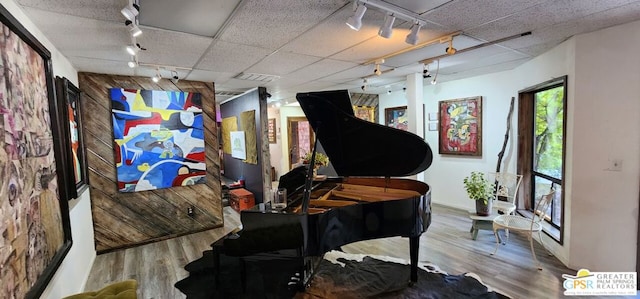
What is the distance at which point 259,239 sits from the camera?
7.57 ft

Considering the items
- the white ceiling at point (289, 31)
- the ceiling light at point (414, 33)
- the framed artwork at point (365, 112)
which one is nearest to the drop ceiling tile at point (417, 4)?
the white ceiling at point (289, 31)

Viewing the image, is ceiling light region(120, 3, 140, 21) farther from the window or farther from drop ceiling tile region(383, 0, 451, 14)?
the window

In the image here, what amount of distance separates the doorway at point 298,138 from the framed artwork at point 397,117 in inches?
112

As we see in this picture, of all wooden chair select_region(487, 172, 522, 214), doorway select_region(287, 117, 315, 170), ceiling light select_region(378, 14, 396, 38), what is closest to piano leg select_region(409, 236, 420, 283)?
ceiling light select_region(378, 14, 396, 38)

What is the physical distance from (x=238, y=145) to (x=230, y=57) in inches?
135

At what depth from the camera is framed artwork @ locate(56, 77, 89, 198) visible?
2.60 m

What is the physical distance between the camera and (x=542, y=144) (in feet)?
12.8

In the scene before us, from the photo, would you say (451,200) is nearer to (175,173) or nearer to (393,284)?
(393,284)

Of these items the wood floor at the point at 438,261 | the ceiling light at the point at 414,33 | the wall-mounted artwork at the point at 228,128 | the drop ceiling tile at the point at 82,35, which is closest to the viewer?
the drop ceiling tile at the point at 82,35

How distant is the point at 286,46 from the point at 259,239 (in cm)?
185

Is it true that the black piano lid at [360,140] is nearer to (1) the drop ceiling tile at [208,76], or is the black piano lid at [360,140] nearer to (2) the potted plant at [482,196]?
(2) the potted plant at [482,196]

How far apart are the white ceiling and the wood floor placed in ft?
7.93

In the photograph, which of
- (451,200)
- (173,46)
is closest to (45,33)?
(173,46)

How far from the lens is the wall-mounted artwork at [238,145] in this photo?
19.6ft
